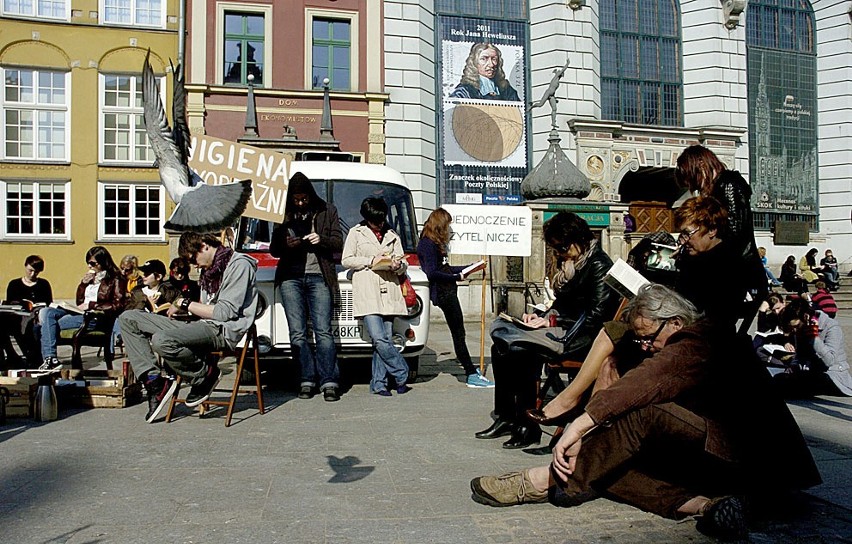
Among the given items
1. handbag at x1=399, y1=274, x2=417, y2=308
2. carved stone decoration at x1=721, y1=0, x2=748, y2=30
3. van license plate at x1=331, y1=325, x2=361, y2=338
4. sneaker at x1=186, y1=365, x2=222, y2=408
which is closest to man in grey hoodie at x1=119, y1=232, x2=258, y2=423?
sneaker at x1=186, y1=365, x2=222, y2=408

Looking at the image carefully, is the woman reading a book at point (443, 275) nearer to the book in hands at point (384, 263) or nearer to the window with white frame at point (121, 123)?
the book in hands at point (384, 263)

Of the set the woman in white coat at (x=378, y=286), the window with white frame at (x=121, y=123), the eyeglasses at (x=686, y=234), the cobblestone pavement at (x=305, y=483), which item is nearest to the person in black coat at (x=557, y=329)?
the cobblestone pavement at (x=305, y=483)

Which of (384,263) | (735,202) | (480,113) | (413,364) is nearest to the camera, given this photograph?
(735,202)

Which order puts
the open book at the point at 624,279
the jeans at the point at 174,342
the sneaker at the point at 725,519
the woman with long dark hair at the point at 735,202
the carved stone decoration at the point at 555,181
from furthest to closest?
1. the carved stone decoration at the point at 555,181
2. the jeans at the point at 174,342
3. the open book at the point at 624,279
4. the woman with long dark hair at the point at 735,202
5. the sneaker at the point at 725,519

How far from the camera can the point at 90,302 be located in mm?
9641

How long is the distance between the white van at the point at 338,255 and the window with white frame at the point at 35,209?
612 inches

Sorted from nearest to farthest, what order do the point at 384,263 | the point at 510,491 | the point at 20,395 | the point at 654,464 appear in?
the point at 654,464, the point at 510,491, the point at 20,395, the point at 384,263

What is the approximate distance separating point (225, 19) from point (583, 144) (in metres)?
11.3

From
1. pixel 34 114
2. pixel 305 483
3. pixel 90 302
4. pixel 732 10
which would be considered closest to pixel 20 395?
pixel 90 302

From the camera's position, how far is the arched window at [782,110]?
26562 millimetres

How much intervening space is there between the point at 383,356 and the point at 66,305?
15.7 ft

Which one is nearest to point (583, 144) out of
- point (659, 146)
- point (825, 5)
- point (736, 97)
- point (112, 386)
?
point (659, 146)

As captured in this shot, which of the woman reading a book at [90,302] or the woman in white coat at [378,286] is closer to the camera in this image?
the woman in white coat at [378,286]

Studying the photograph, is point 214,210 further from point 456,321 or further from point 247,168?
point 456,321
